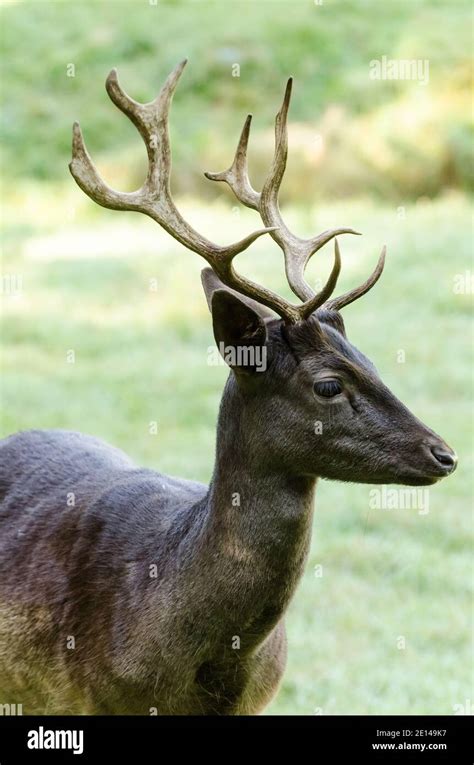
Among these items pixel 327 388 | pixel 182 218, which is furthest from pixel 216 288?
pixel 327 388

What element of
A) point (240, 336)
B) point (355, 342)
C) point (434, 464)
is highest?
point (355, 342)

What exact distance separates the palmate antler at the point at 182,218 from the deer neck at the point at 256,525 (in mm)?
351

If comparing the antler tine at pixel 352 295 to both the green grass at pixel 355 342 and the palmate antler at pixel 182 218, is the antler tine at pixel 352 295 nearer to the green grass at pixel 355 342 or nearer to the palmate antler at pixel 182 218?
the palmate antler at pixel 182 218

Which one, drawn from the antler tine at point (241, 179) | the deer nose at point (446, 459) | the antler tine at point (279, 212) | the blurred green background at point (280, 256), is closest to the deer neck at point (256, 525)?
the deer nose at point (446, 459)

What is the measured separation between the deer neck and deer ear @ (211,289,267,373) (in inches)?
6.0

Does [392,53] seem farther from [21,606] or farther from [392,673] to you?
[21,606]

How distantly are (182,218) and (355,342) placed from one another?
7.10m

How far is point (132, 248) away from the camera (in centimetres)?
1390

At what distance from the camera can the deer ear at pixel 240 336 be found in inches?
161

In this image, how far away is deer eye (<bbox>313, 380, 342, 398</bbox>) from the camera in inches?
161

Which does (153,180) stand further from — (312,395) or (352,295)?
(312,395)

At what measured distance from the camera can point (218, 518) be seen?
425cm

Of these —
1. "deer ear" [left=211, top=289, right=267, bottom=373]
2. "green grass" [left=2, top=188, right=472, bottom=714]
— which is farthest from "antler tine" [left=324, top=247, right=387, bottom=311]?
"green grass" [left=2, top=188, right=472, bottom=714]

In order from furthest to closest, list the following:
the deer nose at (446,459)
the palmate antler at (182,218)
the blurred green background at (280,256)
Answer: the blurred green background at (280,256)
the palmate antler at (182,218)
the deer nose at (446,459)
